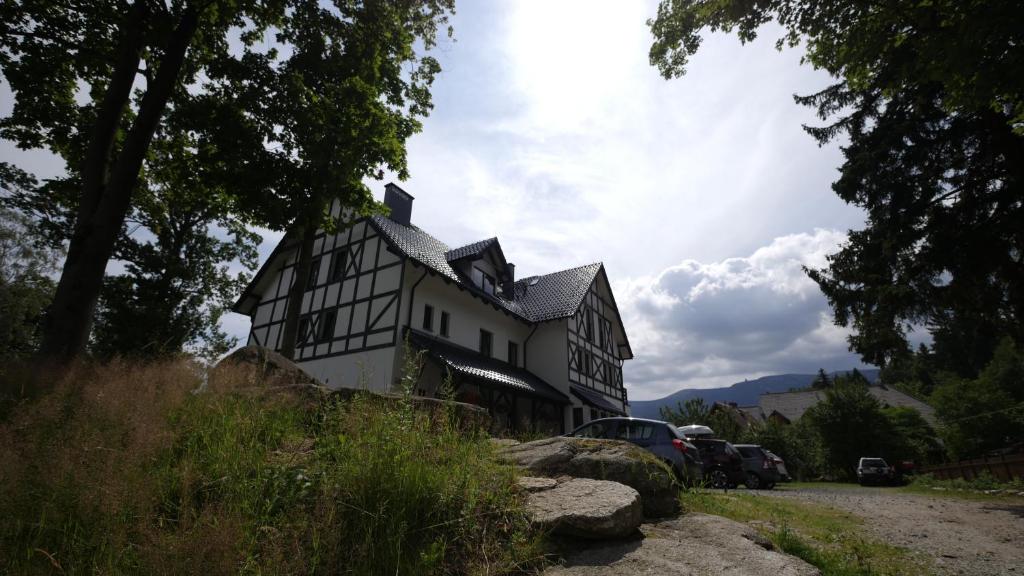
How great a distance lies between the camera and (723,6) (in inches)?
292

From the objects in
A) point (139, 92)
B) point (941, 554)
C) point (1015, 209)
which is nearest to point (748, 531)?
point (941, 554)

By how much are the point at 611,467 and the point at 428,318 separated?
1420 cm

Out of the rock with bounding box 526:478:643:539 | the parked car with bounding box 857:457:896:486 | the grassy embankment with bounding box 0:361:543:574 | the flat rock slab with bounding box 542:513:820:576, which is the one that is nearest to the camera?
the grassy embankment with bounding box 0:361:543:574

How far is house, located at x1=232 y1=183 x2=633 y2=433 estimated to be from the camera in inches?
678

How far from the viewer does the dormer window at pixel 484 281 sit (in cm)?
2155

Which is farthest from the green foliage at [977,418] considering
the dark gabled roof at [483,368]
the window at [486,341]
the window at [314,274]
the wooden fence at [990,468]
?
the window at [314,274]

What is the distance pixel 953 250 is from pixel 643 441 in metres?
9.03

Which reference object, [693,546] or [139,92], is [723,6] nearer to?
[693,546]

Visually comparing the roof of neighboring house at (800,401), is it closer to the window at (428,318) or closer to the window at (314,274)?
the window at (428,318)

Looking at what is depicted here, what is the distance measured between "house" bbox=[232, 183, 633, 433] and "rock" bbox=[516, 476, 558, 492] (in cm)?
993

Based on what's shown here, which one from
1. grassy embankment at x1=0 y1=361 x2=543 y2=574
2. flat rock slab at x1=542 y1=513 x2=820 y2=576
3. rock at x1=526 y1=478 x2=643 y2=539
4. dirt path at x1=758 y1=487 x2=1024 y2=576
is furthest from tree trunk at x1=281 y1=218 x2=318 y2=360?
dirt path at x1=758 y1=487 x2=1024 y2=576

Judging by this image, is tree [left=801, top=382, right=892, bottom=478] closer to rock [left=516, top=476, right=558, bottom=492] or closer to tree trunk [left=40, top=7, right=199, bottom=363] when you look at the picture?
rock [left=516, top=476, right=558, bottom=492]

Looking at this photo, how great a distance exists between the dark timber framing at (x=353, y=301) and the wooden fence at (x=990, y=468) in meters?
21.5

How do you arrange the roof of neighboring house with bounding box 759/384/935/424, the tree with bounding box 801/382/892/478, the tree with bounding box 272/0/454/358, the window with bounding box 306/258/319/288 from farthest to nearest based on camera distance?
the roof of neighboring house with bounding box 759/384/935/424, the tree with bounding box 801/382/892/478, the window with bounding box 306/258/319/288, the tree with bounding box 272/0/454/358
